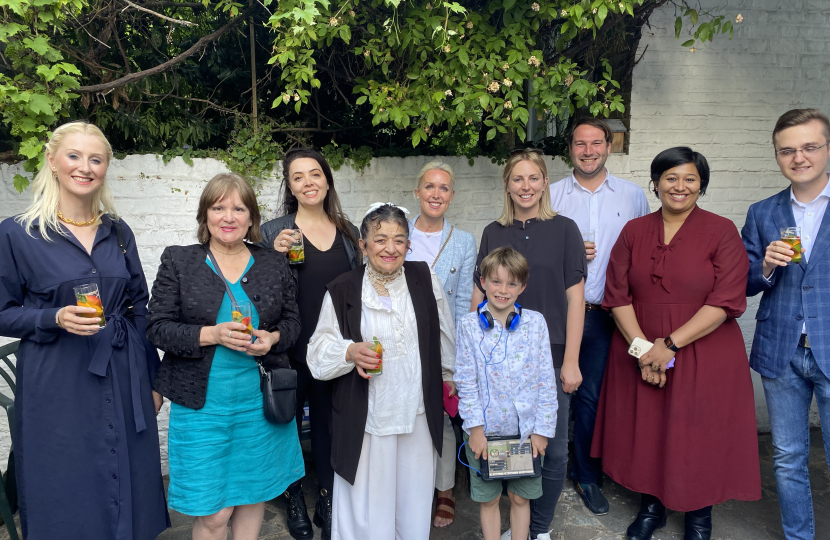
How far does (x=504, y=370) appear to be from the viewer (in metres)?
2.59

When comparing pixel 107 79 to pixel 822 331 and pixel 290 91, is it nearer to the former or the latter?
pixel 290 91

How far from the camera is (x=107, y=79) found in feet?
12.3

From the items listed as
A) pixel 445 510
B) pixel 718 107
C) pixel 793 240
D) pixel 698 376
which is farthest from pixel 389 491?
pixel 718 107

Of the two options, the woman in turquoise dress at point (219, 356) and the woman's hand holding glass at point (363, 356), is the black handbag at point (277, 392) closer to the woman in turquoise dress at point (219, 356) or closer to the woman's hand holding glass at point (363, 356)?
the woman in turquoise dress at point (219, 356)

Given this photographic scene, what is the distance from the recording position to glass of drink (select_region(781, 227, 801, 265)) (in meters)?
2.58

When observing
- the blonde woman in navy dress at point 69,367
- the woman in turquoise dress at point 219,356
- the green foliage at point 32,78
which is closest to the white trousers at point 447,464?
the woman in turquoise dress at point 219,356

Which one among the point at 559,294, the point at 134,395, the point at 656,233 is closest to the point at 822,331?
the point at 656,233

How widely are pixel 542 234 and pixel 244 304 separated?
56.8 inches

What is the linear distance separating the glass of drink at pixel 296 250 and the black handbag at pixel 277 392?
39cm

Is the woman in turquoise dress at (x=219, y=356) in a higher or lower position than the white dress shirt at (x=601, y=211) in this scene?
lower

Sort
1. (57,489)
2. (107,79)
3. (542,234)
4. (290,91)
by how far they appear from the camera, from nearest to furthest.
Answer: (57,489)
(542,234)
(290,91)
(107,79)

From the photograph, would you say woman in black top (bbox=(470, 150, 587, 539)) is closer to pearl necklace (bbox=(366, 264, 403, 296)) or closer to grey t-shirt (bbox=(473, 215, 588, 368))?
grey t-shirt (bbox=(473, 215, 588, 368))

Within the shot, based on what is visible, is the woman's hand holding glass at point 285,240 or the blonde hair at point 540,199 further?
the blonde hair at point 540,199

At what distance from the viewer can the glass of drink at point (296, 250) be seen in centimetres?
281
